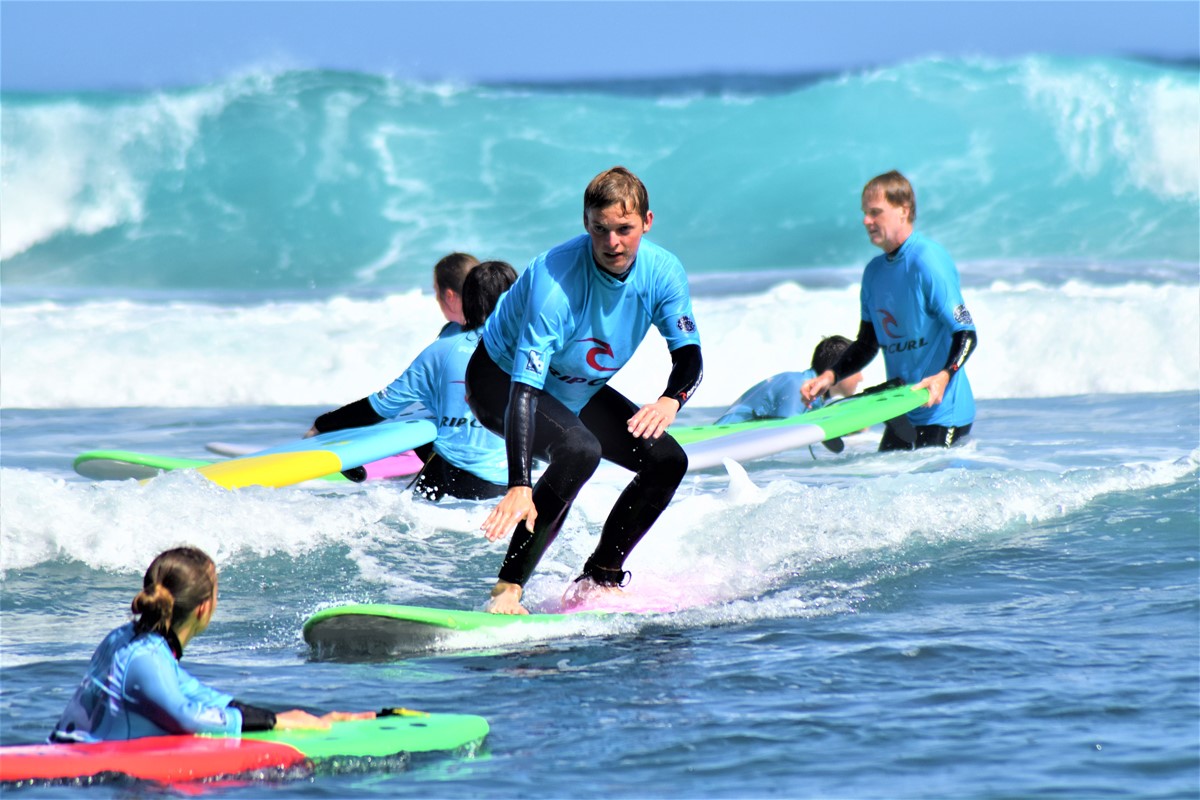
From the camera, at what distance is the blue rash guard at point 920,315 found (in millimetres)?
7199

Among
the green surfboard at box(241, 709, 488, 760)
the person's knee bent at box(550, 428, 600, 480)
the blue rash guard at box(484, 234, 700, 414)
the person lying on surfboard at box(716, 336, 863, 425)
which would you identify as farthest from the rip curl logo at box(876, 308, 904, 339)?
the green surfboard at box(241, 709, 488, 760)

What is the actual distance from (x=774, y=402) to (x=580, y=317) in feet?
14.5

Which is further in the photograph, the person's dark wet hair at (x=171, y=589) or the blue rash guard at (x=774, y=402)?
the blue rash guard at (x=774, y=402)

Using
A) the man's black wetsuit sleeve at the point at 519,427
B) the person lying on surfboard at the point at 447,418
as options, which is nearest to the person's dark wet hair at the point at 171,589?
the man's black wetsuit sleeve at the point at 519,427

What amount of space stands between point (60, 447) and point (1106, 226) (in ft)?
47.6

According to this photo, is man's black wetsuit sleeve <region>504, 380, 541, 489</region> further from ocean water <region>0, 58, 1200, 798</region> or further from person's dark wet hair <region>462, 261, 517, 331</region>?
person's dark wet hair <region>462, 261, 517, 331</region>

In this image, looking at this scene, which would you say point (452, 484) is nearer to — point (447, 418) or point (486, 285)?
point (447, 418)

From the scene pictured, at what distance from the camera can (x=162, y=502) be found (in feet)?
20.7

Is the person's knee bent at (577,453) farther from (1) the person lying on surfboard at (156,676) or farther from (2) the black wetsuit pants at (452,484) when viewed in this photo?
(2) the black wetsuit pants at (452,484)

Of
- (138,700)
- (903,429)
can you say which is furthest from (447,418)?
(138,700)

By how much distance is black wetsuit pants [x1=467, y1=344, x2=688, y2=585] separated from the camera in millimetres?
4609

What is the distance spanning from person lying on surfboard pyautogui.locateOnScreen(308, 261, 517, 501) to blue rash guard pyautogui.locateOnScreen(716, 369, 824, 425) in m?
2.33

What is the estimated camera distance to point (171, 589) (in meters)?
3.43

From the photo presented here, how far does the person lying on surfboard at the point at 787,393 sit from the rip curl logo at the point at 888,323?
1.09 metres
